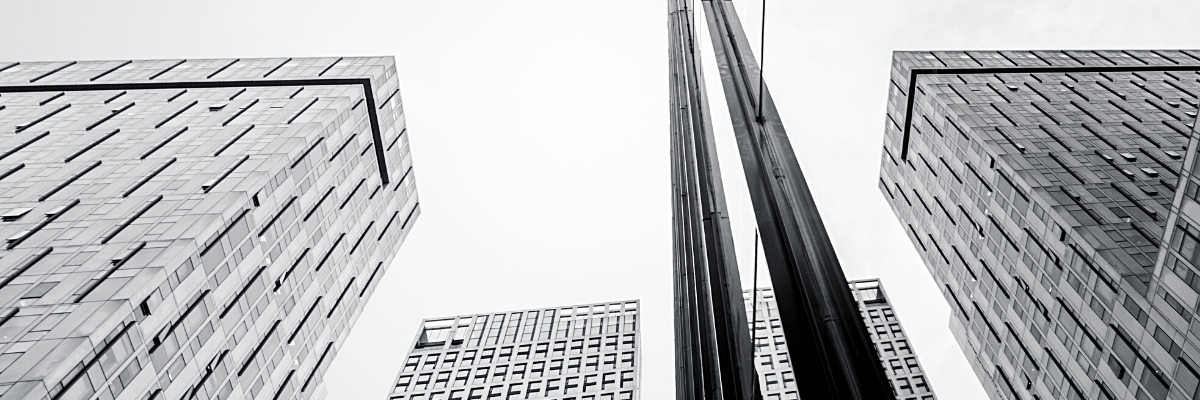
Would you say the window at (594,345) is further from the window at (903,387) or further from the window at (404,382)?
the window at (903,387)

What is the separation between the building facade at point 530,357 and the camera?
87.0 m

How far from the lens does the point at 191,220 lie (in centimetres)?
3450

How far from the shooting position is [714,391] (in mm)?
10758

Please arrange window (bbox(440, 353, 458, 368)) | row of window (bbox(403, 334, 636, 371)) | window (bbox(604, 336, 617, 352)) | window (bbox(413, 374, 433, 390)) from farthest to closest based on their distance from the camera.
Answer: window (bbox(604, 336, 617, 352)), window (bbox(440, 353, 458, 368)), row of window (bbox(403, 334, 636, 371)), window (bbox(413, 374, 433, 390))

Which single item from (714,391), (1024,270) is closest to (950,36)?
(714,391)

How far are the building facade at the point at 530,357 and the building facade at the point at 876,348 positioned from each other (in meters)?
81.1

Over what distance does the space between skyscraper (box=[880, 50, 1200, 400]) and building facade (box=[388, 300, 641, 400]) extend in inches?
1956

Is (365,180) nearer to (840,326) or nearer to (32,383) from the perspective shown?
(32,383)

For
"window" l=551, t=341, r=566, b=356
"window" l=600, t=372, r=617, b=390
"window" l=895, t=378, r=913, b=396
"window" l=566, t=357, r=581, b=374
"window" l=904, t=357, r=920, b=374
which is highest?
"window" l=904, t=357, r=920, b=374

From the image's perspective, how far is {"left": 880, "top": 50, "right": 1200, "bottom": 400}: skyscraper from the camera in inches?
826

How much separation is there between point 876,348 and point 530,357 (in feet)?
305

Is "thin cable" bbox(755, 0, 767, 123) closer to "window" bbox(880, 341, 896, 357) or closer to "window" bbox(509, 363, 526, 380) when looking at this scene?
"window" bbox(880, 341, 896, 357)

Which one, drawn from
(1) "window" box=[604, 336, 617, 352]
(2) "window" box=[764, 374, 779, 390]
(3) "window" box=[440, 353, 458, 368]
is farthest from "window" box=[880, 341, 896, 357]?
(3) "window" box=[440, 353, 458, 368]

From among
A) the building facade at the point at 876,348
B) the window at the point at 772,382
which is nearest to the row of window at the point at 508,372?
the building facade at the point at 876,348
